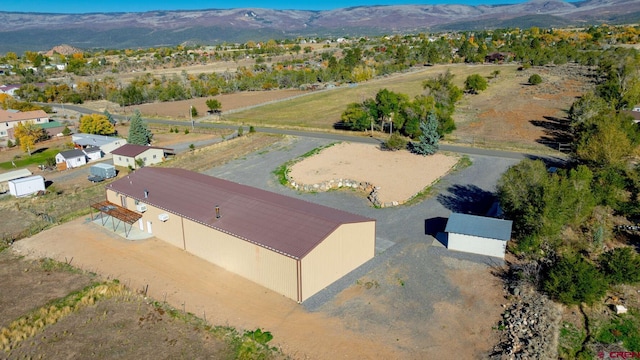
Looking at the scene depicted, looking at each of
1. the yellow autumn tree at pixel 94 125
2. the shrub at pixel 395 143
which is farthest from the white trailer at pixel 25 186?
the shrub at pixel 395 143

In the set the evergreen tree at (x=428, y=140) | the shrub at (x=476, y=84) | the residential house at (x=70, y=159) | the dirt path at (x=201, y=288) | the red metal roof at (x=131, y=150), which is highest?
the shrub at (x=476, y=84)

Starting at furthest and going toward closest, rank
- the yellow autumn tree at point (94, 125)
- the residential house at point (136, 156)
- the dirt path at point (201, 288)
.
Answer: the yellow autumn tree at point (94, 125) → the residential house at point (136, 156) → the dirt path at point (201, 288)

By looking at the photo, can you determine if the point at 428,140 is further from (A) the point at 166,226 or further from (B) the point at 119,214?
(B) the point at 119,214

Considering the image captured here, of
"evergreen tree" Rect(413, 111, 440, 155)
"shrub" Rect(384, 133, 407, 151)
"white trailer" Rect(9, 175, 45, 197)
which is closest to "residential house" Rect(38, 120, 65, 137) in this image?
"white trailer" Rect(9, 175, 45, 197)

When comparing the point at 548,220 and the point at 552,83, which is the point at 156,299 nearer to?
the point at 548,220

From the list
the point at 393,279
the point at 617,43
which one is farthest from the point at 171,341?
the point at 617,43

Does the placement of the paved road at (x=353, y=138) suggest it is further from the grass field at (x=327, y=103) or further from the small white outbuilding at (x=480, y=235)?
the small white outbuilding at (x=480, y=235)

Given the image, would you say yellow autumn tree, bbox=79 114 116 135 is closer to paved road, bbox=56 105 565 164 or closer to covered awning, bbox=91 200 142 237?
paved road, bbox=56 105 565 164
